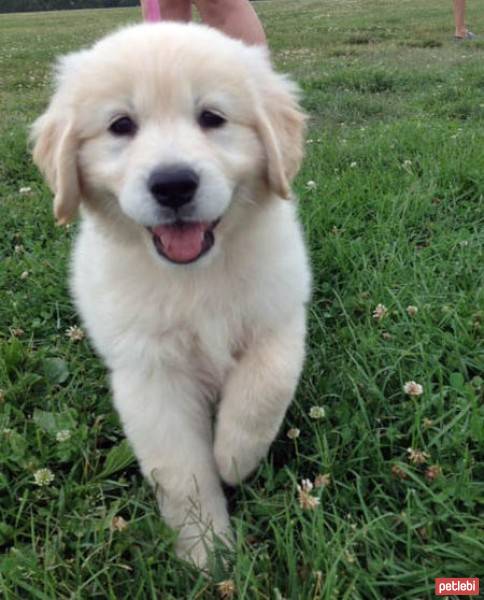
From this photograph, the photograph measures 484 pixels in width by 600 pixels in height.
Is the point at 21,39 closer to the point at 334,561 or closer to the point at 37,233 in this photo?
the point at 37,233

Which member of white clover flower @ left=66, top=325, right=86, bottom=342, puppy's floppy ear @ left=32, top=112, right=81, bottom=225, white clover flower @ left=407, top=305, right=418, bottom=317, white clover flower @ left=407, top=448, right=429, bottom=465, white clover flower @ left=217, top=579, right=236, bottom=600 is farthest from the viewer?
white clover flower @ left=66, top=325, right=86, bottom=342

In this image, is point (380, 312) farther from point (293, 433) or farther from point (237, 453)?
point (237, 453)

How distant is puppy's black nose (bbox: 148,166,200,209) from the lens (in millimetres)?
1485

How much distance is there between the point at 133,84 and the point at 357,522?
3.69ft

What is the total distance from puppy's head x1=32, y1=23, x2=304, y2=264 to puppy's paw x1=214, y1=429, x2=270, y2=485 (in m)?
0.45

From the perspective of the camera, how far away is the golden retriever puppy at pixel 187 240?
5.15ft

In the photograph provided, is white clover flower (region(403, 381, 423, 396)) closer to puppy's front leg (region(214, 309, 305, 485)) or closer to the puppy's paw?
puppy's front leg (region(214, 309, 305, 485))

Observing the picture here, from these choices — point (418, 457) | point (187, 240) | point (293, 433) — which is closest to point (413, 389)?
point (418, 457)

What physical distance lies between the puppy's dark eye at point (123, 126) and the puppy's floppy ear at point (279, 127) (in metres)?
0.32

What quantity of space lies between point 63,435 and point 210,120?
89 cm

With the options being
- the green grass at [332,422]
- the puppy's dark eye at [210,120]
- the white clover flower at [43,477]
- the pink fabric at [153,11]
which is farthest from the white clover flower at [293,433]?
the pink fabric at [153,11]

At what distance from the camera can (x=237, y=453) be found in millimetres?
1639

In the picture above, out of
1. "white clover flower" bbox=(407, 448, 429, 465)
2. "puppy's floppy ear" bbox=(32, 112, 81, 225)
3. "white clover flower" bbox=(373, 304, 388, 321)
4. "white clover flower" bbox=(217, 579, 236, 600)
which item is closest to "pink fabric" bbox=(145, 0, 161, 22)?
"puppy's floppy ear" bbox=(32, 112, 81, 225)

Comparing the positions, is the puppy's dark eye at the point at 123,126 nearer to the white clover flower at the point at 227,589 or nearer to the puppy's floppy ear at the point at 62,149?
the puppy's floppy ear at the point at 62,149
